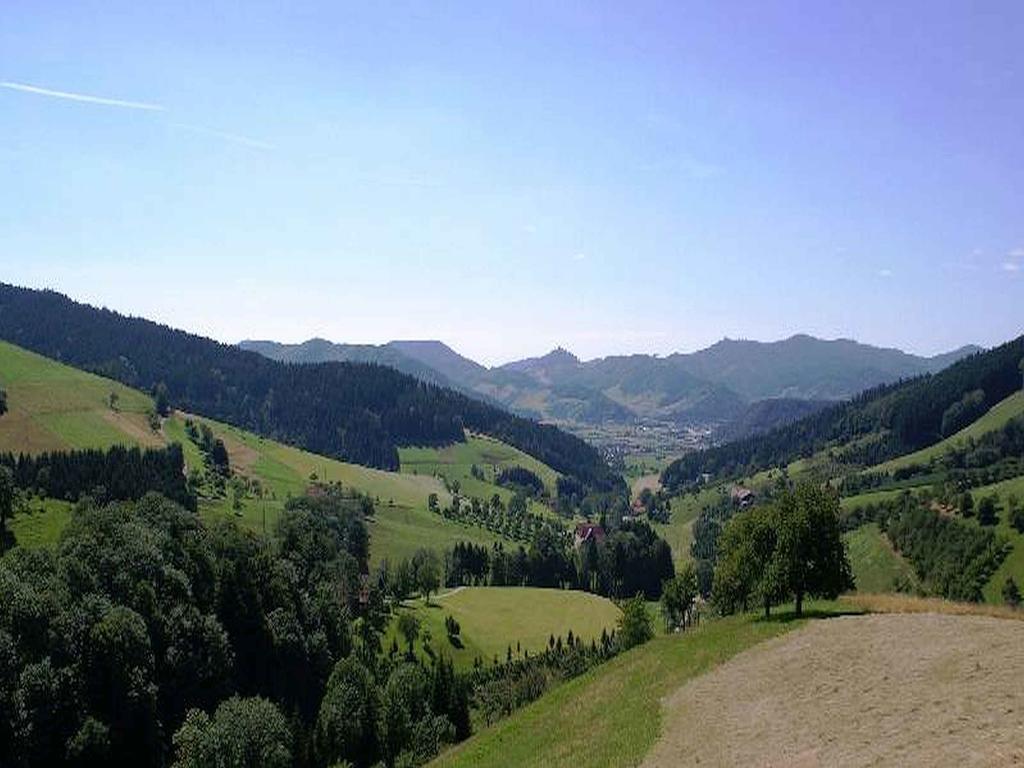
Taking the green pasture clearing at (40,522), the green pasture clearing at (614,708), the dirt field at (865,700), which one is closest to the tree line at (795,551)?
the green pasture clearing at (614,708)

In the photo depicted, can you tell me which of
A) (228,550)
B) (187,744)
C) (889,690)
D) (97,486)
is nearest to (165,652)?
(187,744)

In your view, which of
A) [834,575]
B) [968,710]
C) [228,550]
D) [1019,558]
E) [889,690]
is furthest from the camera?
[1019,558]

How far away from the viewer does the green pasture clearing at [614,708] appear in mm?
48750

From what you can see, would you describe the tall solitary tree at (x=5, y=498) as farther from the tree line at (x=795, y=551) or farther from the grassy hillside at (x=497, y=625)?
the tree line at (x=795, y=551)

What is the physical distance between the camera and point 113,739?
88.4 metres

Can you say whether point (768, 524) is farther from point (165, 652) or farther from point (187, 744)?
point (165, 652)

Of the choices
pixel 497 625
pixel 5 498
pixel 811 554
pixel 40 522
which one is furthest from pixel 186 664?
pixel 40 522

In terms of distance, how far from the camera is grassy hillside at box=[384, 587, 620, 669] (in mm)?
164875

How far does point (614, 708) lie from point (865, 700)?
21.8 metres

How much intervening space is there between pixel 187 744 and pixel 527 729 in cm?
4189

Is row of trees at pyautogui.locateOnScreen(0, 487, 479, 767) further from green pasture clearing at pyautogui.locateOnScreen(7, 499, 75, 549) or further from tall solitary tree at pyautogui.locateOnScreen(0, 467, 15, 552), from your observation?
tall solitary tree at pyautogui.locateOnScreen(0, 467, 15, 552)

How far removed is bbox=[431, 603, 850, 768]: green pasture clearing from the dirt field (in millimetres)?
2452

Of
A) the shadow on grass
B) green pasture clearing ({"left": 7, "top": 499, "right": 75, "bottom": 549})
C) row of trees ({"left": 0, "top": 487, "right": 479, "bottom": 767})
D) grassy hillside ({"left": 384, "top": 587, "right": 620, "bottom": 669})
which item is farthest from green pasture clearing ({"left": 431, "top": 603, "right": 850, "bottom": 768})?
green pasture clearing ({"left": 7, "top": 499, "right": 75, "bottom": 549})

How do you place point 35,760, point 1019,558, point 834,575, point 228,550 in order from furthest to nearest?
point 1019,558 < point 228,550 < point 35,760 < point 834,575
